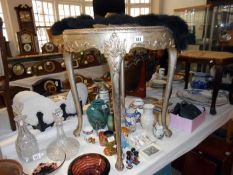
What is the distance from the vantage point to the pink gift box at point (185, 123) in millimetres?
972

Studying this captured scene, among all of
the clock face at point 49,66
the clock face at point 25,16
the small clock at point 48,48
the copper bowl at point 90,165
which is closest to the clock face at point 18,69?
the clock face at point 49,66

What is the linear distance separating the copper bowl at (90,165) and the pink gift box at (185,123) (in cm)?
49

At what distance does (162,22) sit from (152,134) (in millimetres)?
574

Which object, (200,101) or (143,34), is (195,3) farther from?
(143,34)

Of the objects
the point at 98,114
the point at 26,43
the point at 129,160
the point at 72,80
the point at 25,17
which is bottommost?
the point at 129,160

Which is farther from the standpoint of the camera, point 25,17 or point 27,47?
point 25,17

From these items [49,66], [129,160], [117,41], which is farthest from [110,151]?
[49,66]

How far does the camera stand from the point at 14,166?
0.62m

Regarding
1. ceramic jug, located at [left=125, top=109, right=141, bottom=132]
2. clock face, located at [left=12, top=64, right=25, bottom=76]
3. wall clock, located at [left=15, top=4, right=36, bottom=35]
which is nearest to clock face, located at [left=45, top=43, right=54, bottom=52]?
clock face, located at [left=12, top=64, right=25, bottom=76]

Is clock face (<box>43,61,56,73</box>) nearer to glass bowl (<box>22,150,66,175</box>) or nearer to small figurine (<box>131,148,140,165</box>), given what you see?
glass bowl (<box>22,150,66,175</box>)

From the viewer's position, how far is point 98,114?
951mm

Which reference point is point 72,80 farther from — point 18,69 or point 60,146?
point 18,69

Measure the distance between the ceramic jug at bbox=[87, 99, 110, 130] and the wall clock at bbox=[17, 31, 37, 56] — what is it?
7.03 feet

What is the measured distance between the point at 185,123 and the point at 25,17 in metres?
3.14
